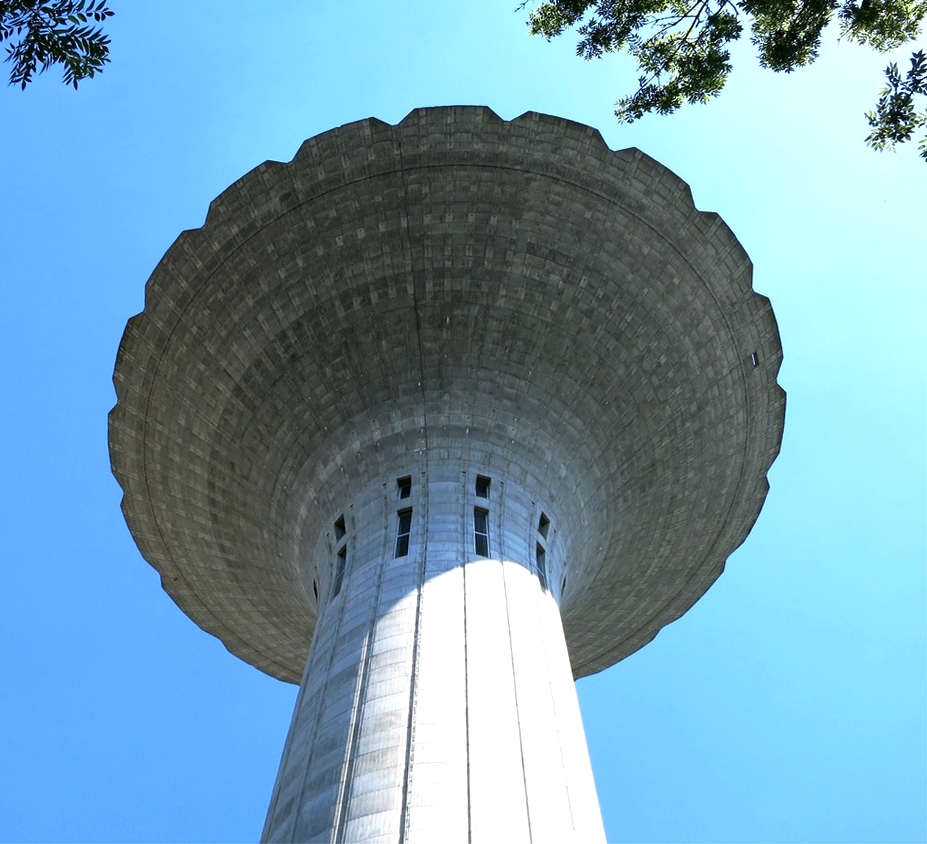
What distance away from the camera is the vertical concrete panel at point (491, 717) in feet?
44.5

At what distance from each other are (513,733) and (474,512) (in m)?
4.74

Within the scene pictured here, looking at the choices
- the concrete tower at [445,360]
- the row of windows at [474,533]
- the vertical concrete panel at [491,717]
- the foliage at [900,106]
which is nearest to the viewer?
the foliage at [900,106]

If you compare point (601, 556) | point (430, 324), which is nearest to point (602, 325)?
point (430, 324)

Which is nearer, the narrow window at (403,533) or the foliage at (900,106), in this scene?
the foliage at (900,106)

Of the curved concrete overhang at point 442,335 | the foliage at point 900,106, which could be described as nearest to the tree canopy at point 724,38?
the foliage at point 900,106

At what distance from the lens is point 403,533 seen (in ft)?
60.4

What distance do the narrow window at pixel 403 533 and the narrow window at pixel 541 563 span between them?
7.91 feet

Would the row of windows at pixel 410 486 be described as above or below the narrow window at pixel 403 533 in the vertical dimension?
above

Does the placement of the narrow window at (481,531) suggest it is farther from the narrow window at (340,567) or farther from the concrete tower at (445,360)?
the narrow window at (340,567)

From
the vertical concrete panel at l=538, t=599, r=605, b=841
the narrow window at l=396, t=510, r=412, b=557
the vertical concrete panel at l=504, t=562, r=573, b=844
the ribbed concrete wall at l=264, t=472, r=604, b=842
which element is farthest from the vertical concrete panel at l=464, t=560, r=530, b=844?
the narrow window at l=396, t=510, r=412, b=557

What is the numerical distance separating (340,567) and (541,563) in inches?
150

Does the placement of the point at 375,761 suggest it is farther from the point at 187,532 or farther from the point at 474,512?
the point at 187,532

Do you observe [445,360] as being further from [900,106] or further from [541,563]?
[900,106]

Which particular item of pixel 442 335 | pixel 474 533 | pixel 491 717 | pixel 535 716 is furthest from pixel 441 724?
pixel 442 335
